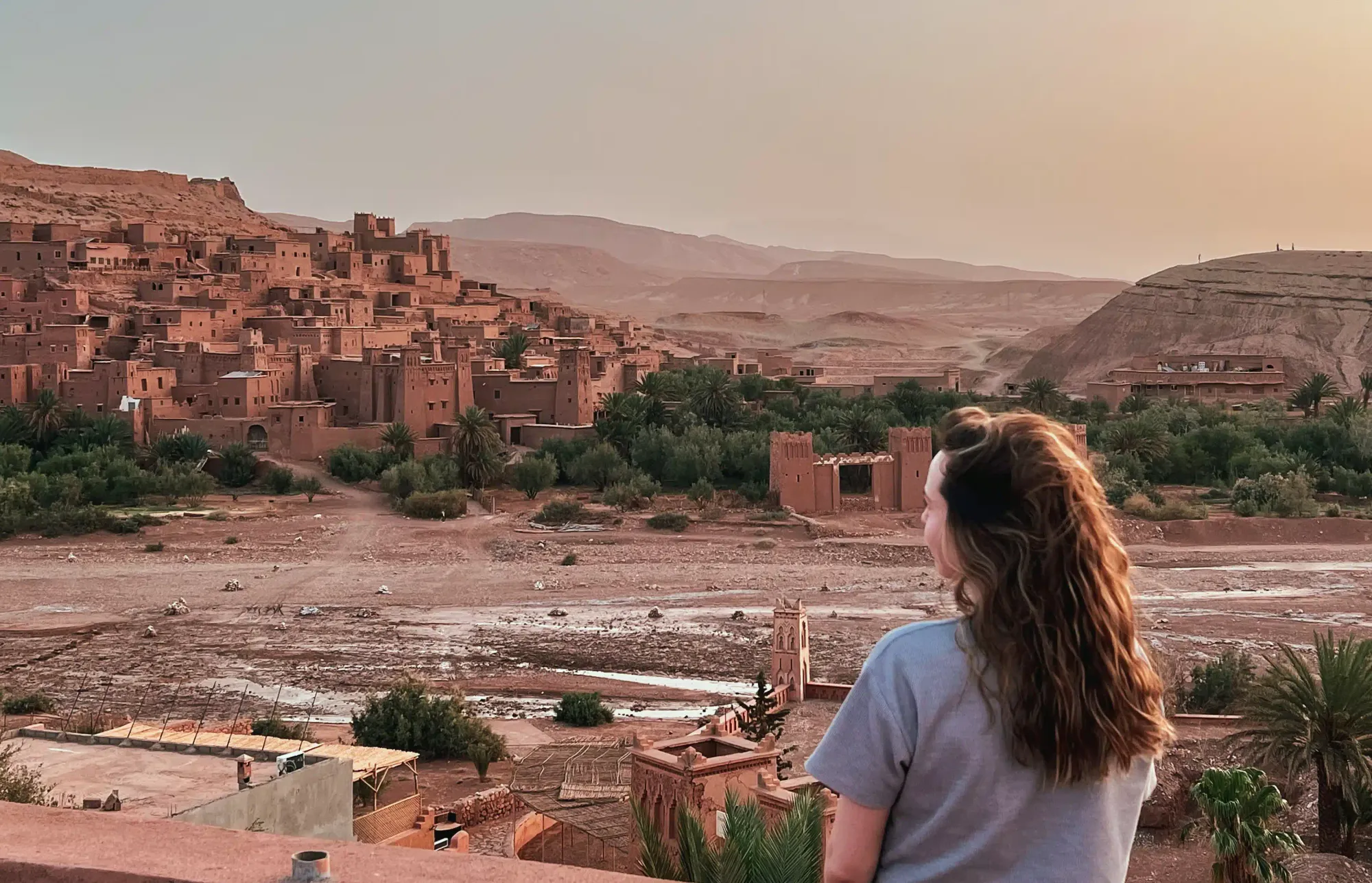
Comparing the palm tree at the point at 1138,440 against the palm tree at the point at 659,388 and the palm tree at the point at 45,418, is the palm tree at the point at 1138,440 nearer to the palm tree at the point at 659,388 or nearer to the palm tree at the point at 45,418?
the palm tree at the point at 659,388

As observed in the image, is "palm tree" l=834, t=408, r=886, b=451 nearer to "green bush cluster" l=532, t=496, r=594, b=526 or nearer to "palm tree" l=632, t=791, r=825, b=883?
"green bush cluster" l=532, t=496, r=594, b=526

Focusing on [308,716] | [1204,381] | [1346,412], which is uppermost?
[1204,381]

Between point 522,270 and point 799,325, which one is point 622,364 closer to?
point 799,325

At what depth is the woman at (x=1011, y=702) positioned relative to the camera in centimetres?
175

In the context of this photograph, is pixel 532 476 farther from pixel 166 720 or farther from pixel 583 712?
pixel 166 720

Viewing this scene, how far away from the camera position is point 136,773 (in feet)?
28.5

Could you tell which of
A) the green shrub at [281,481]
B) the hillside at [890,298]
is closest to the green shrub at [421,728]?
the green shrub at [281,481]

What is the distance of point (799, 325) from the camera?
273 feet

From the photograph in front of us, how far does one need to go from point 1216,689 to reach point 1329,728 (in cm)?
545

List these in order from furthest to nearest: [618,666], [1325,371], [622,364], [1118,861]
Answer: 1. [1325,371]
2. [622,364]
3. [618,666]
4. [1118,861]

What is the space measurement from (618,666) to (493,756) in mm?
4727


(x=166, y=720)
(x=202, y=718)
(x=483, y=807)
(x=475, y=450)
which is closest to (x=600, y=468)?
(x=475, y=450)

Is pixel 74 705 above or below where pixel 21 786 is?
below

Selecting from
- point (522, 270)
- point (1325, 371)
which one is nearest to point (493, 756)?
point (1325, 371)
